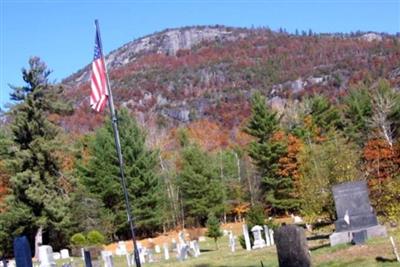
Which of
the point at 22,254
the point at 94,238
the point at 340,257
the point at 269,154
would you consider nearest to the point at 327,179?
the point at 340,257

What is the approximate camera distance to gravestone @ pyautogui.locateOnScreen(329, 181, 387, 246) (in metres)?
19.9

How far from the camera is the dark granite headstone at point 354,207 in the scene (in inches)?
802

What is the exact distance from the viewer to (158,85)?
557 ft

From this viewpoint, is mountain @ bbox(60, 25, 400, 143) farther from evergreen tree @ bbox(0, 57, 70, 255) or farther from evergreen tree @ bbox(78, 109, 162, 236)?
evergreen tree @ bbox(0, 57, 70, 255)

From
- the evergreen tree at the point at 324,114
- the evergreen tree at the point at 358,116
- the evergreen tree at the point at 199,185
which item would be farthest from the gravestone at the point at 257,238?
the evergreen tree at the point at 324,114

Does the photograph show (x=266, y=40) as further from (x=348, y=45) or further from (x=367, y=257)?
(x=367, y=257)

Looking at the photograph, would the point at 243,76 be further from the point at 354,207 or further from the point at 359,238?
the point at 359,238

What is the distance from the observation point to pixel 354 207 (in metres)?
20.6

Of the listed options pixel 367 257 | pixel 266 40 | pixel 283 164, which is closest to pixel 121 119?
pixel 283 164

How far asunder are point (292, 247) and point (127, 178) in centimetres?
4084

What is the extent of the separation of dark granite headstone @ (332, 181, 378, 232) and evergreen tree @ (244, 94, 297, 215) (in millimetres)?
30308

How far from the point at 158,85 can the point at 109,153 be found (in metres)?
122

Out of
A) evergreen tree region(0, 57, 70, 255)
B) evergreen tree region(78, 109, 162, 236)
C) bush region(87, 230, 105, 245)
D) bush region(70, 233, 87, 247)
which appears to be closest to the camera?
bush region(87, 230, 105, 245)

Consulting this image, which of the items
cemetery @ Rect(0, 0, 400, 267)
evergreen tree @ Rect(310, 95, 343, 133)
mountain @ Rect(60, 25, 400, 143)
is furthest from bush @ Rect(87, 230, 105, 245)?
mountain @ Rect(60, 25, 400, 143)
